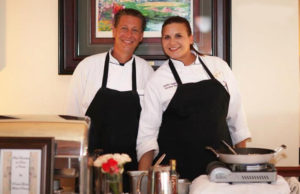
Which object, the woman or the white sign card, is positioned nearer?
the white sign card

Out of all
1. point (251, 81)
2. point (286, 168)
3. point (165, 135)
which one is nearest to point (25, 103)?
point (165, 135)

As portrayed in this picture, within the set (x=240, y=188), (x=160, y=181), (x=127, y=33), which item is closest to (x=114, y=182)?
(x=160, y=181)

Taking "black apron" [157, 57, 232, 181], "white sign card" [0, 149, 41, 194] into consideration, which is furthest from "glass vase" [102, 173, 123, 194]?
"black apron" [157, 57, 232, 181]

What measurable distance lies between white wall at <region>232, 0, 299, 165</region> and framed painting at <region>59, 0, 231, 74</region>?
0.12 m

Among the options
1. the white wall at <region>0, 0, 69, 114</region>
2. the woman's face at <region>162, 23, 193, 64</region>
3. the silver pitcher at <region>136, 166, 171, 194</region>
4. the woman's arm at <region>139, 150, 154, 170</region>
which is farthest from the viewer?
the white wall at <region>0, 0, 69, 114</region>

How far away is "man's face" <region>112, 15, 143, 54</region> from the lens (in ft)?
8.87

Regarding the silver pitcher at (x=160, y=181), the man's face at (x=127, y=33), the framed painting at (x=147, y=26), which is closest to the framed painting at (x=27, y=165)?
the silver pitcher at (x=160, y=181)

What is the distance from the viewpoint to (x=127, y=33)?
8.87ft

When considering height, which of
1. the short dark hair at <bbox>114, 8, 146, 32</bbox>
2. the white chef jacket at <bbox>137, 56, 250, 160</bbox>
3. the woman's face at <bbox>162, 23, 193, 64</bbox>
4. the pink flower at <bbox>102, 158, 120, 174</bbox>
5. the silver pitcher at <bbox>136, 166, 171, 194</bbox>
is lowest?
the silver pitcher at <bbox>136, 166, 171, 194</bbox>

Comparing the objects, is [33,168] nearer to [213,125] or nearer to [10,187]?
[10,187]

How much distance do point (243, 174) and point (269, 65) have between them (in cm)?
143

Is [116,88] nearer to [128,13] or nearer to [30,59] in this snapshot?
[128,13]

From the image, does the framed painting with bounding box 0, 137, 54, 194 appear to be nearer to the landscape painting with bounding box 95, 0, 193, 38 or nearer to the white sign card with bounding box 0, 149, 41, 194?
the white sign card with bounding box 0, 149, 41, 194

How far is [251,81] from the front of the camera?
9.58ft
